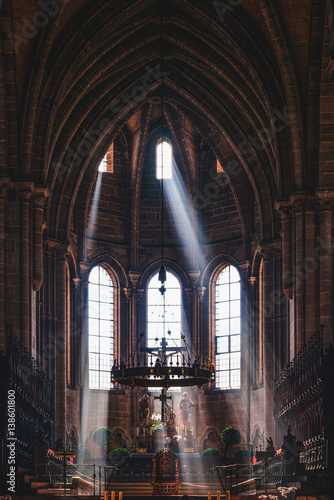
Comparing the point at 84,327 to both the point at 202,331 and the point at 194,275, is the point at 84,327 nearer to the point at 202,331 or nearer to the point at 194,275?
the point at 202,331

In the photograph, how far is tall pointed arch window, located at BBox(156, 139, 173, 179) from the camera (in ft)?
152

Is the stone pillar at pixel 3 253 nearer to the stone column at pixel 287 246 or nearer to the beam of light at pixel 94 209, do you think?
the stone column at pixel 287 246

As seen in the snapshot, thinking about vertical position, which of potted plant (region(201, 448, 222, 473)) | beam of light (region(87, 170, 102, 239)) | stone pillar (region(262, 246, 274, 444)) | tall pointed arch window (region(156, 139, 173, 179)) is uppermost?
tall pointed arch window (region(156, 139, 173, 179))

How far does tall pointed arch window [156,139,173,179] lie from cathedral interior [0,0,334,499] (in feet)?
0.30

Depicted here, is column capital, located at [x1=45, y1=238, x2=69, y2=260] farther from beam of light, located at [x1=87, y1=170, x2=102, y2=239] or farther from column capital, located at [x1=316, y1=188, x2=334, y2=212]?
column capital, located at [x1=316, y1=188, x2=334, y2=212]

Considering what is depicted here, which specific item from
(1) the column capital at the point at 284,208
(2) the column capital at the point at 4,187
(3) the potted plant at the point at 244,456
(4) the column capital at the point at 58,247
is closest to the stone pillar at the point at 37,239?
(2) the column capital at the point at 4,187

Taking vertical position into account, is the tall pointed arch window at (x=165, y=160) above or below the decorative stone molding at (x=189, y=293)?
above

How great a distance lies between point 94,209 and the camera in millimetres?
44812

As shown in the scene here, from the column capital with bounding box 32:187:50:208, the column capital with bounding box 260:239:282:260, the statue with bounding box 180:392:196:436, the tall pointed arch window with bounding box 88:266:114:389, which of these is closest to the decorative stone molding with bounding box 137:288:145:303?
the tall pointed arch window with bounding box 88:266:114:389

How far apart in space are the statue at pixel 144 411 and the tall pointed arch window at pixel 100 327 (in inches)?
118

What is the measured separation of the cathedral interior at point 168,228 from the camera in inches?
1231

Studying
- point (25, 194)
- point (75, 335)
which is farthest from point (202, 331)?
point (25, 194)

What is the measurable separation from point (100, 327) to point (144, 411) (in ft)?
16.0

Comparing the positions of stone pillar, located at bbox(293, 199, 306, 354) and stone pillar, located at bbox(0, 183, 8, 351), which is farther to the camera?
stone pillar, located at bbox(293, 199, 306, 354)
